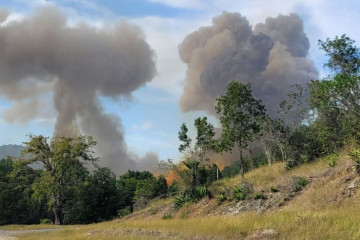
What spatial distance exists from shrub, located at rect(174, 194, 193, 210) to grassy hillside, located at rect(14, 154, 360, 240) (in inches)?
24.7

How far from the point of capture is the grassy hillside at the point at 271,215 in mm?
11953

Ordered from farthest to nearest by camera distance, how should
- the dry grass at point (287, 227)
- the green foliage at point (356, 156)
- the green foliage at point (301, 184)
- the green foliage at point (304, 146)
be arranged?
1. the green foliage at point (304, 146)
2. the green foliage at point (301, 184)
3. the green foliage at point (356, 156)
4. the dry grass at point (287, 227)

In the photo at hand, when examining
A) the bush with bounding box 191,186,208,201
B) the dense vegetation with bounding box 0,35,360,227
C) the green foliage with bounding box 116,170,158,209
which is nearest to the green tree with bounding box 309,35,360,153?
the dense vegetation with bounding box 0,35,360,227

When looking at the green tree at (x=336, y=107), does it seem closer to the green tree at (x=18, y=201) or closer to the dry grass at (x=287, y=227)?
the dry grass at (x=287, y=227)

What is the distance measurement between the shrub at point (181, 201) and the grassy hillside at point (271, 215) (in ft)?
2.06

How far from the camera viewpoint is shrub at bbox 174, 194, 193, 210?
3054 centimetres

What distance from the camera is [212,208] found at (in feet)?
88.7

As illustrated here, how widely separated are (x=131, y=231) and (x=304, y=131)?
29348 mm

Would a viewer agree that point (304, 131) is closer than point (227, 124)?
No

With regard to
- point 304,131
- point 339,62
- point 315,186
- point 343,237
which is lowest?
point 343,237

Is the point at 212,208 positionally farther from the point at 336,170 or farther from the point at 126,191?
the point at 126,191

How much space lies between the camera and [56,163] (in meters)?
51.6

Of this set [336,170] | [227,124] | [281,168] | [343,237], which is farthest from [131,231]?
[227,124]

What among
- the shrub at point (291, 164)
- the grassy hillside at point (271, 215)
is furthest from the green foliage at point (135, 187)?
the shrub at point (291, 164)
